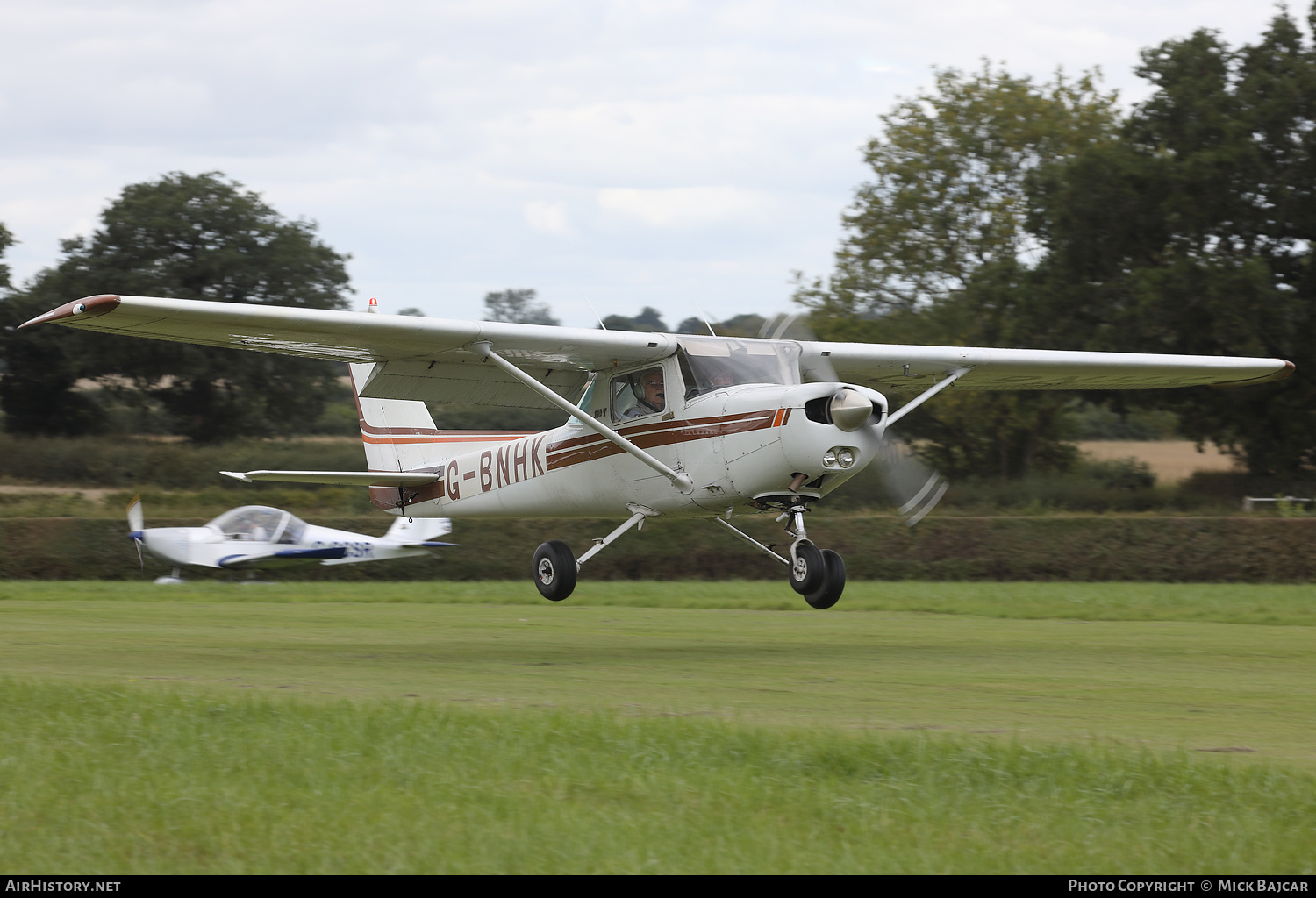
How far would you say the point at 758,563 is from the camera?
26.5 m

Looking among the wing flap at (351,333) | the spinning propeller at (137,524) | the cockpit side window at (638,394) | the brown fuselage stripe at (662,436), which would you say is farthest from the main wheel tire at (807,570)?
the spinning propeller at (137,524)

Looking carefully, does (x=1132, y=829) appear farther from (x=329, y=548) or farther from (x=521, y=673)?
(x=329, y=548)

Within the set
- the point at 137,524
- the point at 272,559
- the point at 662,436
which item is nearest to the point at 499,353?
the point at 662,436

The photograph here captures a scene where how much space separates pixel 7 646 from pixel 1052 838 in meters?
11.0

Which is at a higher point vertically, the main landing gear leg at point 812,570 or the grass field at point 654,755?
the main landing gear leg at point 812,570

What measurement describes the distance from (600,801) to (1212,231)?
3501 cm

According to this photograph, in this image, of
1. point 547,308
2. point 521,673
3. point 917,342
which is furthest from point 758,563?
point 547,308

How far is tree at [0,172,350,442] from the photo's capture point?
49000 mm

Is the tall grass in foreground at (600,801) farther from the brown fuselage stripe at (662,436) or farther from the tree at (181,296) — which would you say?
the tree at (181,296)

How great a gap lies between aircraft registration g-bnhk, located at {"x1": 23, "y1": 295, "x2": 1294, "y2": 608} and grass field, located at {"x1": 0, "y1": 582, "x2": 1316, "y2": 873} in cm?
164

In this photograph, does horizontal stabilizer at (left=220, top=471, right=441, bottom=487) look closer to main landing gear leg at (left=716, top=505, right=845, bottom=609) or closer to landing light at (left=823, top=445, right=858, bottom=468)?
main landing gear leg at (left=716, top=505, right=845, bottom=609)

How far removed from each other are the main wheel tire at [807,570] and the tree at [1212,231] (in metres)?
25.1

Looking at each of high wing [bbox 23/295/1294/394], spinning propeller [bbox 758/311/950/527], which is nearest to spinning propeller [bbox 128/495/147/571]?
high wing [bbox 23/295/1294/394]

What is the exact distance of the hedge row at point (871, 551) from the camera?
24969mm
